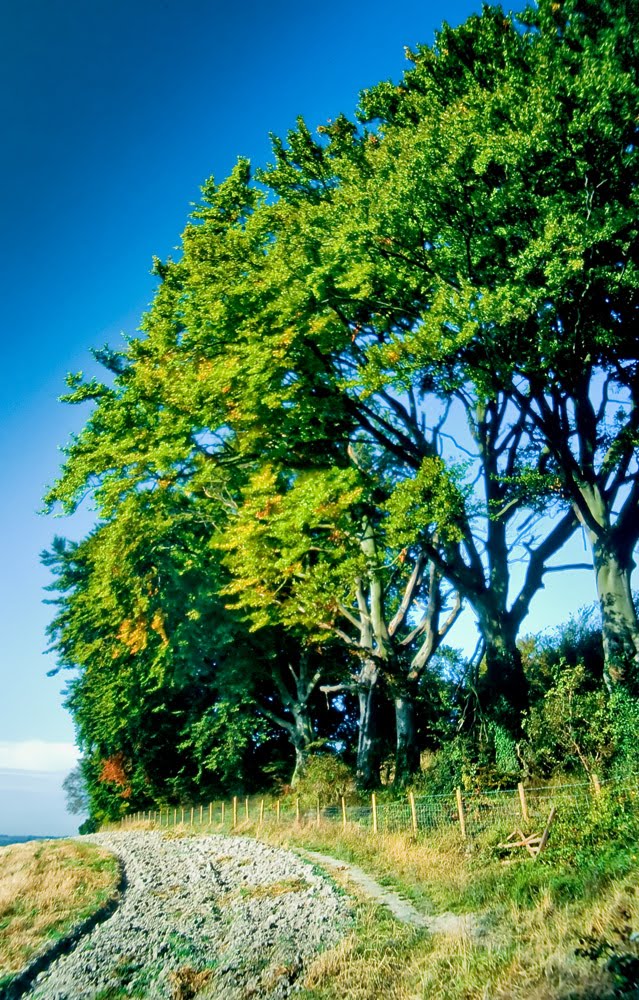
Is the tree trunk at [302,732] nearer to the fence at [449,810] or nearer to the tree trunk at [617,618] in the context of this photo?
the fence at [449,810]

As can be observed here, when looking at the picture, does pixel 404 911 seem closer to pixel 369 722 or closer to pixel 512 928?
pixel 512 928

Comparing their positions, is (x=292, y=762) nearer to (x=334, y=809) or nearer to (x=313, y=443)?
(x=334, y=809)

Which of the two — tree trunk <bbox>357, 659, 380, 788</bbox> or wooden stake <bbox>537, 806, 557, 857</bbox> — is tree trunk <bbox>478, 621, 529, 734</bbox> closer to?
wooden stake <bbox>537, 806, 557, 857</bbox>

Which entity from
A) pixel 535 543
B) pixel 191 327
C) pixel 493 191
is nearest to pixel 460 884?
pixel 535 543

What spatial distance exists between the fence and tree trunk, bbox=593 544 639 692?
2.91 metres

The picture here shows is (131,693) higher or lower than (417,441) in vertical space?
lower

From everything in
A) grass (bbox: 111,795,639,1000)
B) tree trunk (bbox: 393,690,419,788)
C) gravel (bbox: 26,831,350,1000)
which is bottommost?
gravel (bbox: 26,831,350,1000)

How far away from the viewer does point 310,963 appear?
23.7 ft

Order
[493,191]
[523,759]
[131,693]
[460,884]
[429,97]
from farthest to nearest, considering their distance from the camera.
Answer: [131,693], [523,759], [429,97], [493,191], [460,884]

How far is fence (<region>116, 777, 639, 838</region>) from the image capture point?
10939mm

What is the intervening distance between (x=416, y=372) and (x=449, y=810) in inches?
404

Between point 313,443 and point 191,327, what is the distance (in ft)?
15.1

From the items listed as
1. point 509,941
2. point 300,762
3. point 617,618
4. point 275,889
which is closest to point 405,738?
point 617,618

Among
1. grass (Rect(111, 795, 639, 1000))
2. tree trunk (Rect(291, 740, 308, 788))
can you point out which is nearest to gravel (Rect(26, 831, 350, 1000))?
grass (Rect(111, 795, 639, 1000))
